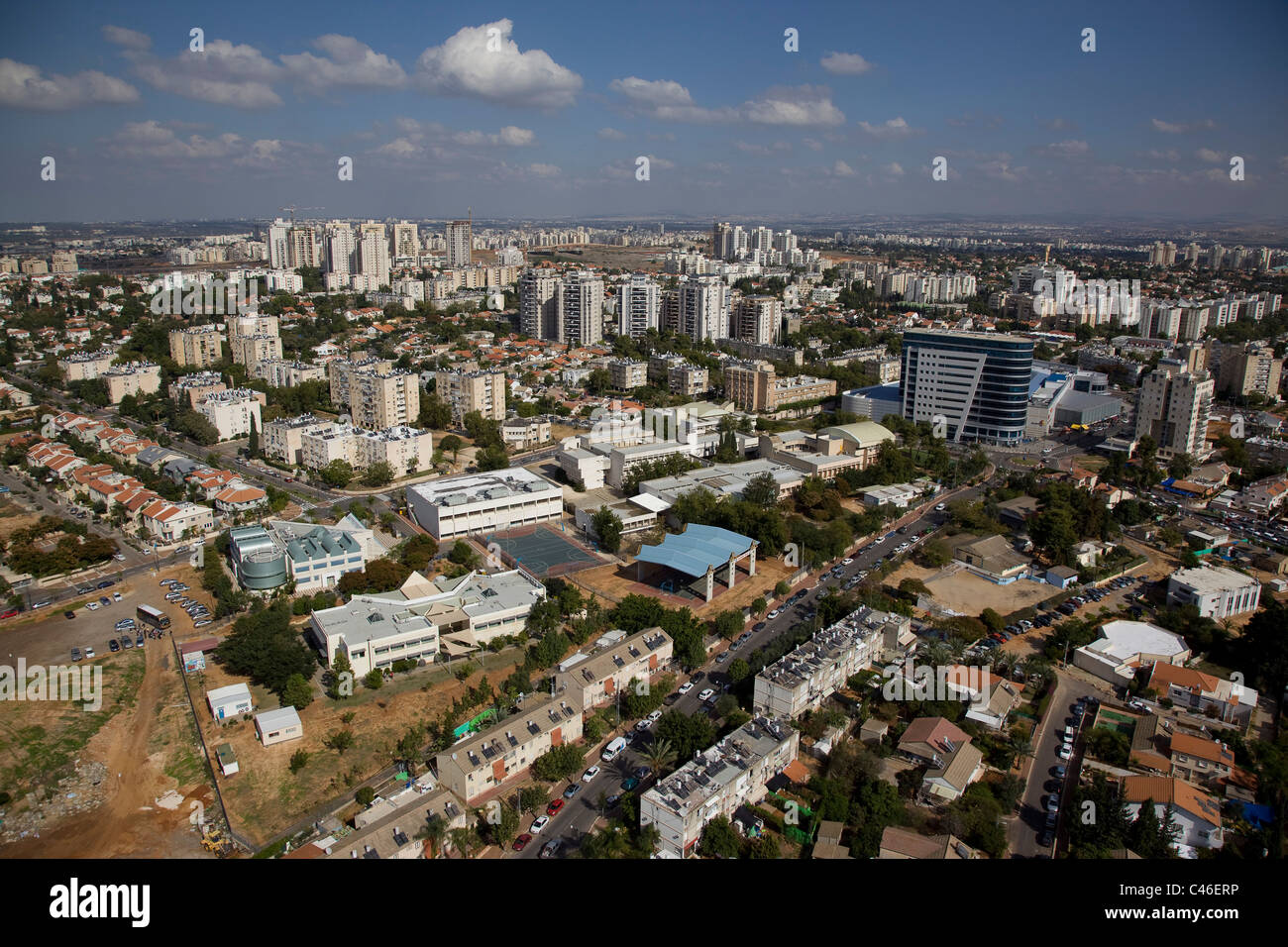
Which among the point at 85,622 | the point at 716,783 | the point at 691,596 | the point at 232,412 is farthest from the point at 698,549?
the point at 232,412

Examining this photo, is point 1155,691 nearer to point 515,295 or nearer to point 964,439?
point 964,439

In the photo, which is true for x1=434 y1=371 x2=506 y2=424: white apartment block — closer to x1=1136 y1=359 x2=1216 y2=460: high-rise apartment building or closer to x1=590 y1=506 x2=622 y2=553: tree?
x1=590 y1=506 x2=622 y2=553: tree

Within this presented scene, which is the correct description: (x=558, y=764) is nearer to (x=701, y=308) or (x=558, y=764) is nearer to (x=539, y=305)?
(x=701, y=308)

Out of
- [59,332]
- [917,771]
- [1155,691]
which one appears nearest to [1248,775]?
[1155,691]

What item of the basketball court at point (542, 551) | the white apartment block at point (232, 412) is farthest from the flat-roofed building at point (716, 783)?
the white apartment block at point (232, 412)

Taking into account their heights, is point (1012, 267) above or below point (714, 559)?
above

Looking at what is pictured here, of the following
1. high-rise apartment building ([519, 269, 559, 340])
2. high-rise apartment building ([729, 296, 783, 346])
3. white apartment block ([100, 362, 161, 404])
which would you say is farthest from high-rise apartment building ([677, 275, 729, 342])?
white apartment block ([100, 362, 161, 404])

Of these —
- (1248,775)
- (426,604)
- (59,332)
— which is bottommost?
(1248,775)
